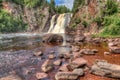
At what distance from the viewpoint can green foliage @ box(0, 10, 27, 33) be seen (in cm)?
9691

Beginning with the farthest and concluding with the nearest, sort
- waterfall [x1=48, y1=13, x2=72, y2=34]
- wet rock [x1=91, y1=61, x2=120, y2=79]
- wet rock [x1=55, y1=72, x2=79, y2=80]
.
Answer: waterfall [x1=48, y1=13, x2=72, y2=34] < wet rock [x1=55, y1=72, x2=79, y2=80] < wet rock [x1=91, y1=61, x2=120, y2=79]

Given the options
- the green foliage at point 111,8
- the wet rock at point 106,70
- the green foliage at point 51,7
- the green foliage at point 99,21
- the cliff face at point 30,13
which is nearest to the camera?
the wet rock at point 106,70

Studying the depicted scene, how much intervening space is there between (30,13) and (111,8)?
216 feet

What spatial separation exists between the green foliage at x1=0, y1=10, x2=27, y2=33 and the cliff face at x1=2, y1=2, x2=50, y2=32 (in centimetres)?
341

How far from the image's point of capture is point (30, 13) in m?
108

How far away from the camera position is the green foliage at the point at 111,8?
162 feet

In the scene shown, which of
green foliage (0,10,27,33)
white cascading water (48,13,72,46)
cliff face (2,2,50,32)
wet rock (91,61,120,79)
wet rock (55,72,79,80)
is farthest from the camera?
cliff face (2,2,50,32)

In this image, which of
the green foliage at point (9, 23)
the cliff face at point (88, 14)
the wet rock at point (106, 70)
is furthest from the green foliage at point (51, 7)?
the wet rock at point (106, 70)

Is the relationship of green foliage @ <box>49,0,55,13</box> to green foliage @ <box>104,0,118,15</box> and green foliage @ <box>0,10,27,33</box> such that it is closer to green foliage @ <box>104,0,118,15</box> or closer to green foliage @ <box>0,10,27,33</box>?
green foliage @ <box>0,10,27,33</box>

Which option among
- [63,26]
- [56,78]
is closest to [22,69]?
[56,78]

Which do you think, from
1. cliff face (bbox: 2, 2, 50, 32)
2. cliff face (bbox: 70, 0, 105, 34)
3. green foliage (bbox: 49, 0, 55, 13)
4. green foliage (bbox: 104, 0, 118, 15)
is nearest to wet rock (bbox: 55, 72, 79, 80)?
green foliage (bbox: 104, 0, 118, 15)

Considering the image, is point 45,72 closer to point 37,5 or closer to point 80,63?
point 80,63

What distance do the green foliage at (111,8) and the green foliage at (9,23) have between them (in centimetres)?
5863

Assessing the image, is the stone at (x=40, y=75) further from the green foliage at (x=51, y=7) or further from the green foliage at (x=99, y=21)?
the green foliage at (x=51, y=7)
